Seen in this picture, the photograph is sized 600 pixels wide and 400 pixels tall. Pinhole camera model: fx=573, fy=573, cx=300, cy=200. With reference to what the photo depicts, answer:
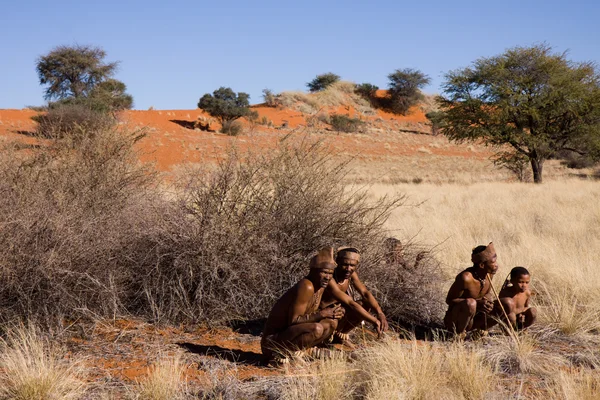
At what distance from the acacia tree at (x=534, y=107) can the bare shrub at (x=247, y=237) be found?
1790 centimetres

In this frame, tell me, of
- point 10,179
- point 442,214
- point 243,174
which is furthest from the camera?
point 442,214

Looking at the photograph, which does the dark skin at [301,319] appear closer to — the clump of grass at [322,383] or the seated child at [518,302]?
the clump of grass at [322,383]

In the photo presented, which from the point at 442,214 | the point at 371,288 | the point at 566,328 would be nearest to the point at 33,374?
the point at 371,288

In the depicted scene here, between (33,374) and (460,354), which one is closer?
(33,374)

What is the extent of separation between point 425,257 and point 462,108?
761 inches

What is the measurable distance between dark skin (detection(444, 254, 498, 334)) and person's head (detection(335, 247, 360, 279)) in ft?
3.31

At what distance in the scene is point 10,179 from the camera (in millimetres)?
6414

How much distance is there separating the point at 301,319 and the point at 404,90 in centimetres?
5798

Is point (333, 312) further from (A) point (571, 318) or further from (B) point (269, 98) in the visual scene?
(B) point (269, 98)

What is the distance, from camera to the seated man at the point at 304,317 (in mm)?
4051

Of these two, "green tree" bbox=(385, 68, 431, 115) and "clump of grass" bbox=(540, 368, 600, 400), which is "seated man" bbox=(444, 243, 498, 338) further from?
"green tree" bbox=(385, 68, 431, 115)

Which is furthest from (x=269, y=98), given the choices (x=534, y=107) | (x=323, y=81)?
(x=534, y=107)

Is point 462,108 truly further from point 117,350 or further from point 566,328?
point 117,350

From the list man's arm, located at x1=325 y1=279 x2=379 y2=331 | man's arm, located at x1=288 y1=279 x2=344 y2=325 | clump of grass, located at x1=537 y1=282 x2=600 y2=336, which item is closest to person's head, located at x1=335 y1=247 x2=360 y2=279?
man's arm, located at x1=325 y1=279 x2=379 y2=331
